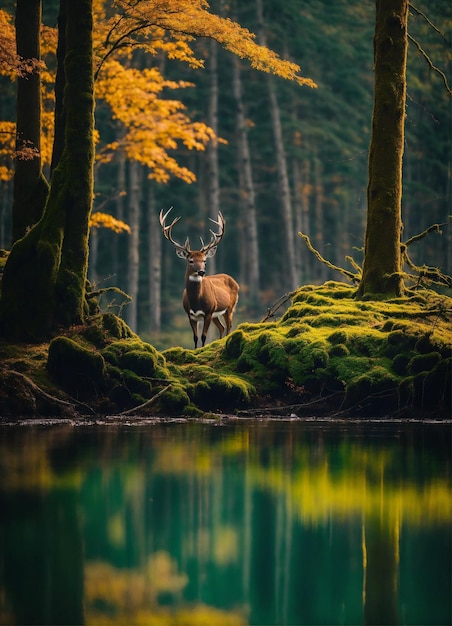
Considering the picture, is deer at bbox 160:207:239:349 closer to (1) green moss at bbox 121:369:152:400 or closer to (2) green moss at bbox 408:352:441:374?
(1) green moss at bbox 121:369:152:400

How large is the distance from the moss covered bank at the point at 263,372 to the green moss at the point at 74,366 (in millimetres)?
12

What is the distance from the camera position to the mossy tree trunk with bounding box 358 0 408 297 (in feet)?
51.6

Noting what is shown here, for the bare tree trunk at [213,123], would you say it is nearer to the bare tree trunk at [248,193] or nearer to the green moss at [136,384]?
the bare tree trunk at [248,193]

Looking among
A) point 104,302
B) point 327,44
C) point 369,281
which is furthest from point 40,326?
point 327,44

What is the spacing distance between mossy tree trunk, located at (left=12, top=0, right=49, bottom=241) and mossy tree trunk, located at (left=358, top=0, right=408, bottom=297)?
16.5ft

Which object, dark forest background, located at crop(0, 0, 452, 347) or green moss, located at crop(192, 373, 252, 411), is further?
dark forest background, located at crop(0, 0, 452, 347)

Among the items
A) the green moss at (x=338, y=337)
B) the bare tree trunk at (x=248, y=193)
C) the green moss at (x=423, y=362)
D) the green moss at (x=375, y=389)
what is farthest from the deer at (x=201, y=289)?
the bare tree trunk at (x=248, y=193)

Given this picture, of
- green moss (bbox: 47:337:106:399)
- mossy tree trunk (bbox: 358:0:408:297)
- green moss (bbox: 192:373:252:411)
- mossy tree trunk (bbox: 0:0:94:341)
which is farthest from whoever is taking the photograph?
mossy tree trunk (bbox: 358:0:408:297)

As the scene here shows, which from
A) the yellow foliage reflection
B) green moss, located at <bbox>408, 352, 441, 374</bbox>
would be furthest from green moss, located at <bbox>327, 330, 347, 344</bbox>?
the yellow foliage reflection

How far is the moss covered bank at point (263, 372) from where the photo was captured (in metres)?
13.1

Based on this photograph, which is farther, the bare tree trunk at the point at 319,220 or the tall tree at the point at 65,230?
the bare tree trunk at the point at 319,220

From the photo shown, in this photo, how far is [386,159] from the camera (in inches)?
625

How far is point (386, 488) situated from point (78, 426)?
17.6 ft

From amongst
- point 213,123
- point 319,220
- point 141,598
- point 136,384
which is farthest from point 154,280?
point 141,598
